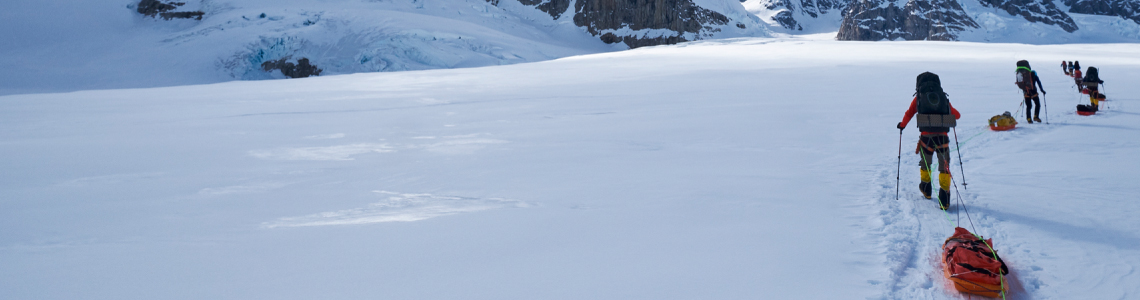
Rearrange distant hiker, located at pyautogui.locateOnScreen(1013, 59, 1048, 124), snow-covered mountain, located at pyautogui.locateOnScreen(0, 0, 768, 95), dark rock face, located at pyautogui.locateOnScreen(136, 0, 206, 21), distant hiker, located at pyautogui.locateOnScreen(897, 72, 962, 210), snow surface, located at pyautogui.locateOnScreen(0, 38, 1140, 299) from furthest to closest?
dark rock face, located at pyautogui.locateOnScreen(136, 0, 206, 21)
snow-covered mountain, located at pyautogui.locateOnScreen(0, 0, 768, 95)
distant hiker, located at pyautogui.locateOnScreen(1013, 59, 1048, 124)
distant hiker, located at pyautogui.locateOnScreen(897, 72, 962, 210)
snow surface, located at pyautogui.locateOnScreen(0, 38, 1140, 299)

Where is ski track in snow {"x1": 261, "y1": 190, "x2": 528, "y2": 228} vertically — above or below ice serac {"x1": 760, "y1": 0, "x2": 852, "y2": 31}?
below

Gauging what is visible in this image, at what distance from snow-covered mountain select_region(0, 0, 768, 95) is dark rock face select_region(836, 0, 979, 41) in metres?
58.2

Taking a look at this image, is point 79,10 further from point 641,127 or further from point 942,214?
point 942,214

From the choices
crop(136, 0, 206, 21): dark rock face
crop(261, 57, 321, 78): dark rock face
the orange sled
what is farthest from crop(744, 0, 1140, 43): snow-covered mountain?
the orange sled

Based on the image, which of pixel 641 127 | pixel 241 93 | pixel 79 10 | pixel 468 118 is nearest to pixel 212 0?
pixel 79 10

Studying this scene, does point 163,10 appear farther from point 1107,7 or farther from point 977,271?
point 1107,7

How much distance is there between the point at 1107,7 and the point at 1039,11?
14985 millimetres

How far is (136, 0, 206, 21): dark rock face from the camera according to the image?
45.8 metres

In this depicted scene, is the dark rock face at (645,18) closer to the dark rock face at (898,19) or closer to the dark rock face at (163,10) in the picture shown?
the dark rock face at (898,19)

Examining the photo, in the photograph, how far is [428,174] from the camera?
6645mm

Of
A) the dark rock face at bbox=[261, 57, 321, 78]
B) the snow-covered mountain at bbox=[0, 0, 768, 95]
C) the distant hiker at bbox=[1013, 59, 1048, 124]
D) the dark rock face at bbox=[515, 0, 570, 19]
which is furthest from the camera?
the dark rock face at bbox=[515, 0, 570, 19]

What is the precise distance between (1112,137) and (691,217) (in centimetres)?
702

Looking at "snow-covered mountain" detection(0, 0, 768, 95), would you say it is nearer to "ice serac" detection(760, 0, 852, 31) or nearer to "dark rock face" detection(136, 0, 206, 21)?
"dark rock face" detection(136, 0, 206, 21)

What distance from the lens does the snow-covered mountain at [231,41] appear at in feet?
121
